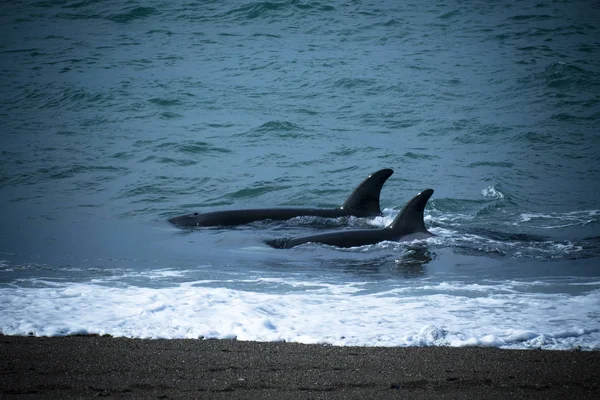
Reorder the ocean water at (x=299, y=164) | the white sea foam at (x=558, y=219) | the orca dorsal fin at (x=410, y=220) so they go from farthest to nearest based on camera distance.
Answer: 1. the white sea foam at (x=558, y=219)
2. the orca dorsal fin at (x=410, y=220)
3. the ocean water at (x=299, y=164)

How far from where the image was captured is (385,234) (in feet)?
36.6

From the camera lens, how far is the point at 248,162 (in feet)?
65.9

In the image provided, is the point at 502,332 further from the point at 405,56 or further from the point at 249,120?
the point at 405,56

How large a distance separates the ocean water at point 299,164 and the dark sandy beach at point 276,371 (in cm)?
40

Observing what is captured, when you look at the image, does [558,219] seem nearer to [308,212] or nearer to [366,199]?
[366,199]

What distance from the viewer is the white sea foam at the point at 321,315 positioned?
630cm

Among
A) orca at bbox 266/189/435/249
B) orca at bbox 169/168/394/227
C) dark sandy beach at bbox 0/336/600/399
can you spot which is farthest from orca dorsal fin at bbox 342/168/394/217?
dark sandy beach at bbox 0/336/600/399

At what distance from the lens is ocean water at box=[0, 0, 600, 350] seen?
729cm

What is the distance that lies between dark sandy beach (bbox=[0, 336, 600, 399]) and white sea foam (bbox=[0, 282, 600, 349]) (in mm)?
350

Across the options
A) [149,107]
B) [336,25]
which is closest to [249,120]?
[149,107]

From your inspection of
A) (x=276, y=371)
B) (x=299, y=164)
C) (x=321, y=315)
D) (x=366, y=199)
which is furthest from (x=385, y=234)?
(x=299, y=164)

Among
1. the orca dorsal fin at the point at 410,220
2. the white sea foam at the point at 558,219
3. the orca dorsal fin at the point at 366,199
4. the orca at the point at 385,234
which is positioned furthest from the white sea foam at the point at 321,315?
the white sea foam at the point at 558,219

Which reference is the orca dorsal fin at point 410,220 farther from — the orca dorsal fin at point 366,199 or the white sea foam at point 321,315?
the white sea foam at point 321,315

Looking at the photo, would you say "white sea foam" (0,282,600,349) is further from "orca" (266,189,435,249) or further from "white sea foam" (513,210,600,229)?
"white sea foam" (513,210,600,229)
